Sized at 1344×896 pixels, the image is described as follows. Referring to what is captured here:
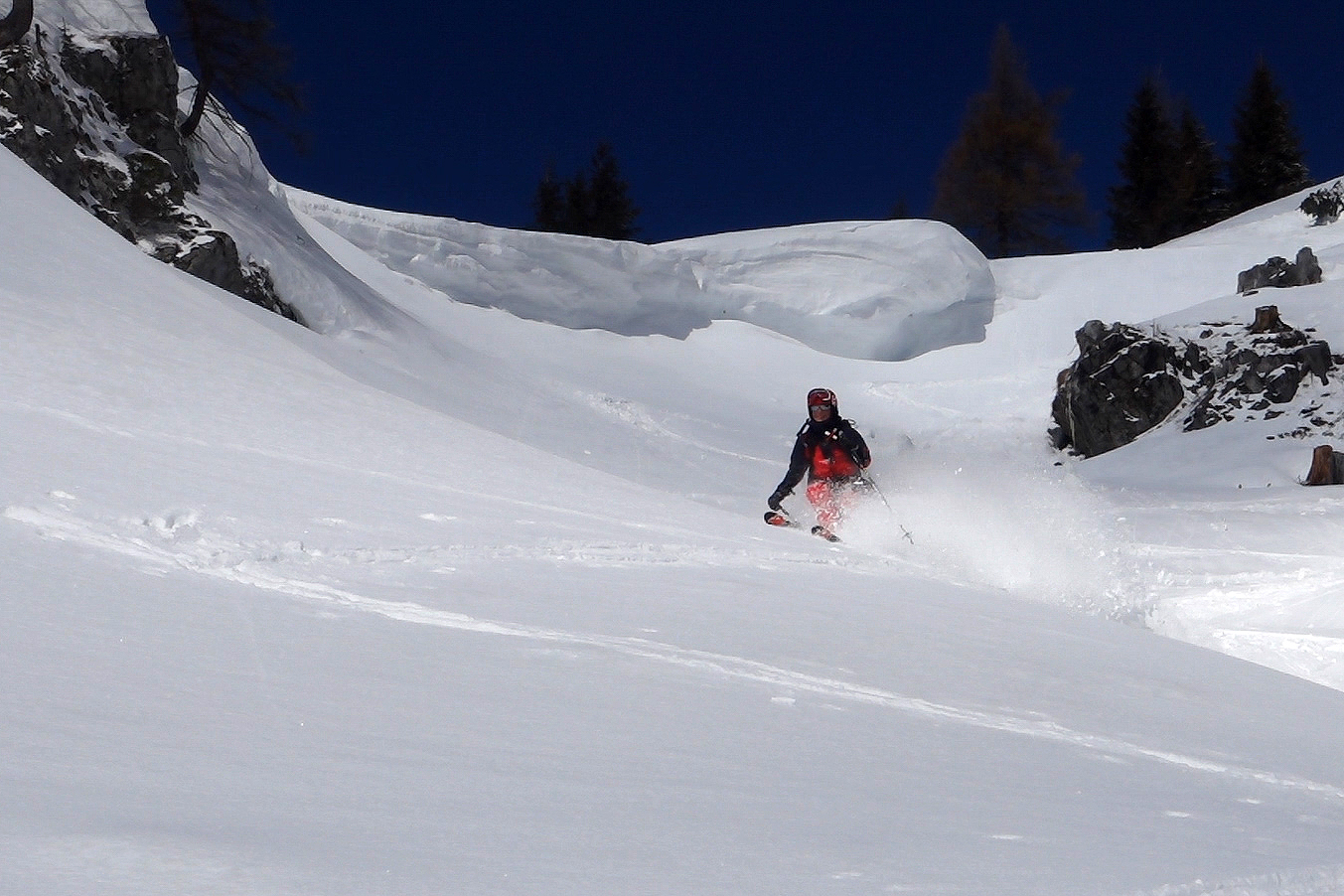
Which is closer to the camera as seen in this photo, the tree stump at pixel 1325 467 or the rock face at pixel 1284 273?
the tree stump at pixel 1325 467

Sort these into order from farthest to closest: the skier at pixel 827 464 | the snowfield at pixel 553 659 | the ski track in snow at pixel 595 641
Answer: the skier at pixel 827 464, the ski track in snow at pixel 595 641, the snowfield at pixel 553 659

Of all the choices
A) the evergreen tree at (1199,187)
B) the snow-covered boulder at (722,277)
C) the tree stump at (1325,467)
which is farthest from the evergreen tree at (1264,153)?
the tree stump at (1325,467)

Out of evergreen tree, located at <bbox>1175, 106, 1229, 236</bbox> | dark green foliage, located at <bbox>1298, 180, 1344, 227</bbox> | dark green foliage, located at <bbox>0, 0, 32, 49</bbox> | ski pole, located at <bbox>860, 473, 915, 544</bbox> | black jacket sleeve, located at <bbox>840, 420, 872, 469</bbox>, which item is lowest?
ski pole, located at <bbox>860, 473, 915, 544</bbox>

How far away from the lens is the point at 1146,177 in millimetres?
51656

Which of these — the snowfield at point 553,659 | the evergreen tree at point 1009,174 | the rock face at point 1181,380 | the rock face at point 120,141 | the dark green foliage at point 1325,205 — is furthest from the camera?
the evergreen tree at point 1009,174

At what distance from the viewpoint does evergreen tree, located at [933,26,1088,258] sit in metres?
44.8

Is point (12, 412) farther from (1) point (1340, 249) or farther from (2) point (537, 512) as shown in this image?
(1) point (1340, 249)

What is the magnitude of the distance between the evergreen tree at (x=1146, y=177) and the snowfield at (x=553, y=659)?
4175 centimetres

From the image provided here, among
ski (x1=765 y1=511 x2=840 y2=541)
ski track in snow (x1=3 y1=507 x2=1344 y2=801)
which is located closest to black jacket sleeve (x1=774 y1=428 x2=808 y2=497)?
ski (x1=765 y1=511 x2=840 y2=541)

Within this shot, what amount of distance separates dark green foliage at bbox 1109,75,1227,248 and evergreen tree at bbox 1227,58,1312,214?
32.4 inches

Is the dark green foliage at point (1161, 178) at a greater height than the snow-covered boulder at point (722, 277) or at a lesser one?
greater

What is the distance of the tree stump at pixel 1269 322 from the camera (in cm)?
2080

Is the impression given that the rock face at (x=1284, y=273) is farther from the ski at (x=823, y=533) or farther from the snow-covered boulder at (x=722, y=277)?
the ski at (x=823, y=533)

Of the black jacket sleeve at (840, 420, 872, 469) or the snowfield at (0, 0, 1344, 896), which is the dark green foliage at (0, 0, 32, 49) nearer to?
the snowfield at (0, 0, 1344, 896)
